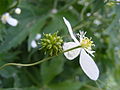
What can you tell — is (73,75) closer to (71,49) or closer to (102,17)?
(102,17)

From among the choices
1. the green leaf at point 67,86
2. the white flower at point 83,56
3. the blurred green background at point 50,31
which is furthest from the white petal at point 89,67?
the green leaf at point 67,86

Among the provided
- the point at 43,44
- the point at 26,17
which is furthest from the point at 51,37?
the point at 26,17

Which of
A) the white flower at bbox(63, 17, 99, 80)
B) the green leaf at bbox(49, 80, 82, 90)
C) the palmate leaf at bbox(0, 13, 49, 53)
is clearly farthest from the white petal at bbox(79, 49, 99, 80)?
the green leaf at bbox(49, 80, 82, 90)

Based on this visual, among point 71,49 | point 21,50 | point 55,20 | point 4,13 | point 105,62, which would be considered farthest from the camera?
point 105,62

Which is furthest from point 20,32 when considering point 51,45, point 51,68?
point 51,45

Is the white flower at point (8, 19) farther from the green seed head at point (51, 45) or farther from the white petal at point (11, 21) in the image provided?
the green seed head at point (51, 45)

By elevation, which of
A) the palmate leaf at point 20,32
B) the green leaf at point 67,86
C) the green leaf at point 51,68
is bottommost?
the green leaf at point 67,86

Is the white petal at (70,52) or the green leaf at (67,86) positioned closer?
the white petal at (70,52)
